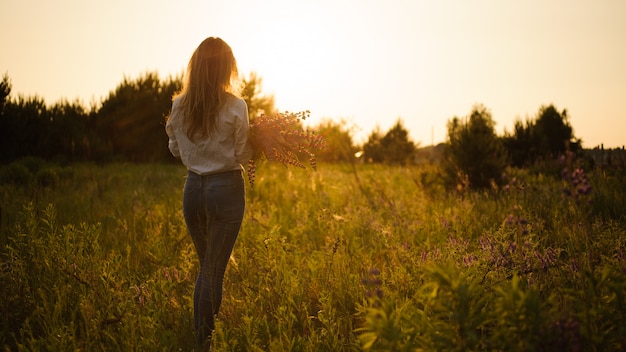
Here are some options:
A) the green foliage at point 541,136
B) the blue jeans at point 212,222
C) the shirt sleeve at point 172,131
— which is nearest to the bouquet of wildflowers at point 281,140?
the blue jeans at point 212,222

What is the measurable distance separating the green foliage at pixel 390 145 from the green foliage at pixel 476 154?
15119 mm

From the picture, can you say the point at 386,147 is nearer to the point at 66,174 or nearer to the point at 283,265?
the point at 66,174

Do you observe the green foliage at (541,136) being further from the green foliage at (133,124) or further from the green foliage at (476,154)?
the green foliage at (133,124)

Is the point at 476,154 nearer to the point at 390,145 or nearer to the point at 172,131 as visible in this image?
the point at 172,131

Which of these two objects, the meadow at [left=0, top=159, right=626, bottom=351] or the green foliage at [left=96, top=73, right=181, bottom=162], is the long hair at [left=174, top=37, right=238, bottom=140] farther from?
the green foliage at [left=96, top=73, right=181, bottom=162]

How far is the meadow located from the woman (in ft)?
1.29

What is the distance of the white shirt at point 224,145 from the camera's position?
307 centimetres

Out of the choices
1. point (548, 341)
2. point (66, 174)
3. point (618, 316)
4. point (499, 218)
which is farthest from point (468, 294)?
point (66, 174)

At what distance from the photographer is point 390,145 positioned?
27578mm

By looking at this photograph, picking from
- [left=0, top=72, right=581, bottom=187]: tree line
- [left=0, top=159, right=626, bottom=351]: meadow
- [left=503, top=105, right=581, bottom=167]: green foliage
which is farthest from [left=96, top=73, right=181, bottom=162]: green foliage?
[left=503, top=105, right=581, bottom=167]: green foliage

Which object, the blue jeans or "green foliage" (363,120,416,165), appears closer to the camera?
the blue jeans

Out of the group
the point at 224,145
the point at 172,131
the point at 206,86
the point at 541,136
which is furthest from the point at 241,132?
the point at 541,136

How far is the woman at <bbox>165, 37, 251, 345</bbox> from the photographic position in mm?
3076

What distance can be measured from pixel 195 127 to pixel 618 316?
2.83m
